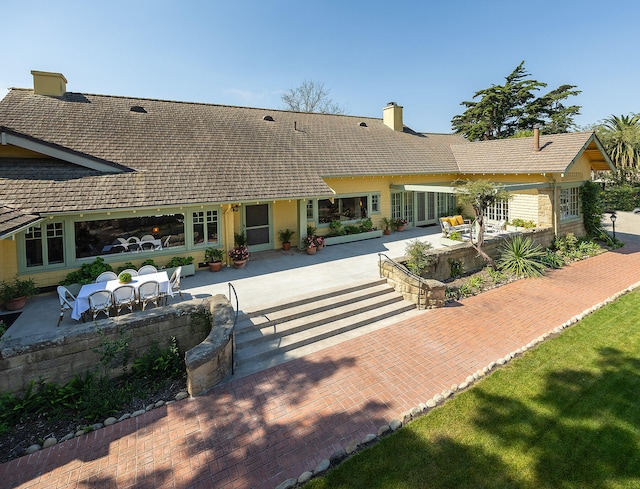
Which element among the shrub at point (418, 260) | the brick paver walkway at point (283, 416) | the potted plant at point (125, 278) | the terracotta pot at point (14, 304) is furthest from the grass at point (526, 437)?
the terracotta pot at point (14, 304)

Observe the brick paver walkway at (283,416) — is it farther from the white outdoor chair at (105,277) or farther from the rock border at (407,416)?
the white outdoor chair at (105,277)

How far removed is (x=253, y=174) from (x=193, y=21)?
21.0 ft

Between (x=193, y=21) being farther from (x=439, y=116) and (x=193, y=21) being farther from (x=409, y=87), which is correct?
(x=439, y=116)

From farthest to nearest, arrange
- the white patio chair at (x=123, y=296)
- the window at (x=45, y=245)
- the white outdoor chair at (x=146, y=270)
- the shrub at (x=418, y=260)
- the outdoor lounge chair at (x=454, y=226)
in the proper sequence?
1. the outdoor lounge chair at (x=454, y=226)
2. the shrub at (x=418, y=260)
3. the window at (x=45, y=245)
4. the white outdoor chair at (x=146, y=270)
5. the white patio chair at (x=123, y=296)

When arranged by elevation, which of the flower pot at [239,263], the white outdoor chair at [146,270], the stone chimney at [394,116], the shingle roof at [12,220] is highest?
the stone chimney at [394,116]

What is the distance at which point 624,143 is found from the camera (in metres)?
35.1

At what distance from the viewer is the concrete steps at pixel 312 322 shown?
7992 mm

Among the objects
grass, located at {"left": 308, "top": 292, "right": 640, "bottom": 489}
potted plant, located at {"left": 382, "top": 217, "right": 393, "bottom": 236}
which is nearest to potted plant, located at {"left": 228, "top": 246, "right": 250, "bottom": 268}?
potted plant, located at {"left": 382, "top": 217, "right": 393, "bottom": 236}

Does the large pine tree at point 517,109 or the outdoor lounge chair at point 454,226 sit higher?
the large pine tree at point 517,109

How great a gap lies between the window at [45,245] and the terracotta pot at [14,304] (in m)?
1.46

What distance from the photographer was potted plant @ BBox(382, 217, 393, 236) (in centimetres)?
1953

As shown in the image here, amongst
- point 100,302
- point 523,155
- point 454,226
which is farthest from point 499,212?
point 100,302

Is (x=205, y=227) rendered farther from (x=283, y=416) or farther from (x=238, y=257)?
(x=283, y=416)

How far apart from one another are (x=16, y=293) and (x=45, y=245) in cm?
180
